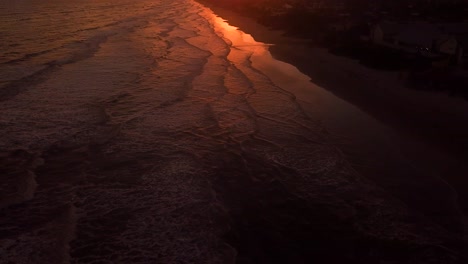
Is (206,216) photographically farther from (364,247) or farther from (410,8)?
(410,8)

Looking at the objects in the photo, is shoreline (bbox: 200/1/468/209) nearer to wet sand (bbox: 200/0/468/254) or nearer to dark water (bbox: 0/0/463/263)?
wet sand (bbox: 200/0/468/254)

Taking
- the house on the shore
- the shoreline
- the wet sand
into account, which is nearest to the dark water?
the wet sand

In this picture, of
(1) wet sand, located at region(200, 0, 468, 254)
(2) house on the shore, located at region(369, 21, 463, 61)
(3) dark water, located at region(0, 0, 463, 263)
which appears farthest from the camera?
(2) house on the shore, located at region(369, 21, 463, 61)

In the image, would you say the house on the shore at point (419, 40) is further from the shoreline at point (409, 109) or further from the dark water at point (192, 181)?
the dark water at point (192, 181)

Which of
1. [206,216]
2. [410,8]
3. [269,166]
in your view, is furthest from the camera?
[410,8]

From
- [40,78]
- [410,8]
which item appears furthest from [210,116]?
[410,8]

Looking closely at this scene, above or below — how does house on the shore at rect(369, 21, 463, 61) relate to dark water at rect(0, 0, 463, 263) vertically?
above
